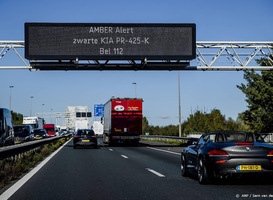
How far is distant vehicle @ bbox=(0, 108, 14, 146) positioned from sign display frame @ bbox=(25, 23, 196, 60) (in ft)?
14.3

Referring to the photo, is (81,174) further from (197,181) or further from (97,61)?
(97,61)

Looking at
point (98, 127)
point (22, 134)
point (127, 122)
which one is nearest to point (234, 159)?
point (127, 122)

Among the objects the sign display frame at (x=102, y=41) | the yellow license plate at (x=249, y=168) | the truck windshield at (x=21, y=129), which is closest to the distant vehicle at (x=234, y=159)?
the yellow license plate at (x=249, y=168)

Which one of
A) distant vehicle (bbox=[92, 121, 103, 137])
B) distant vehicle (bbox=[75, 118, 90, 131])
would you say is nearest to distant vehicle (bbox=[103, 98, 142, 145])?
distant vehicle (bbox=[92, 121, 103, 137])

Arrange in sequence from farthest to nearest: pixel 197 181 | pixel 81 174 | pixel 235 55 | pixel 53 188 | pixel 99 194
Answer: pixel 235 55 < pixel 81 174 < pixel 197 181 < pixel 53 188 < pixel 99 194

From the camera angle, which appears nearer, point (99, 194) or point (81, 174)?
point (99, 194)

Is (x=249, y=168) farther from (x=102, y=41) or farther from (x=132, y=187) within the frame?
(x=102, y=41)

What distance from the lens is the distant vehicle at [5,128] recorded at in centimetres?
2445

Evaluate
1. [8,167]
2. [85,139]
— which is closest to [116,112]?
[85,139]

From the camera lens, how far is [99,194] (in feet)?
26.5

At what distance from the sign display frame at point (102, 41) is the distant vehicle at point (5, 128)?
4351 mm

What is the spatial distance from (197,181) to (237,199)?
106 inches

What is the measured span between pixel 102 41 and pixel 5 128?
8.06 metres

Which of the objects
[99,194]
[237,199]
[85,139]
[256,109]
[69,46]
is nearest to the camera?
[237,199]
